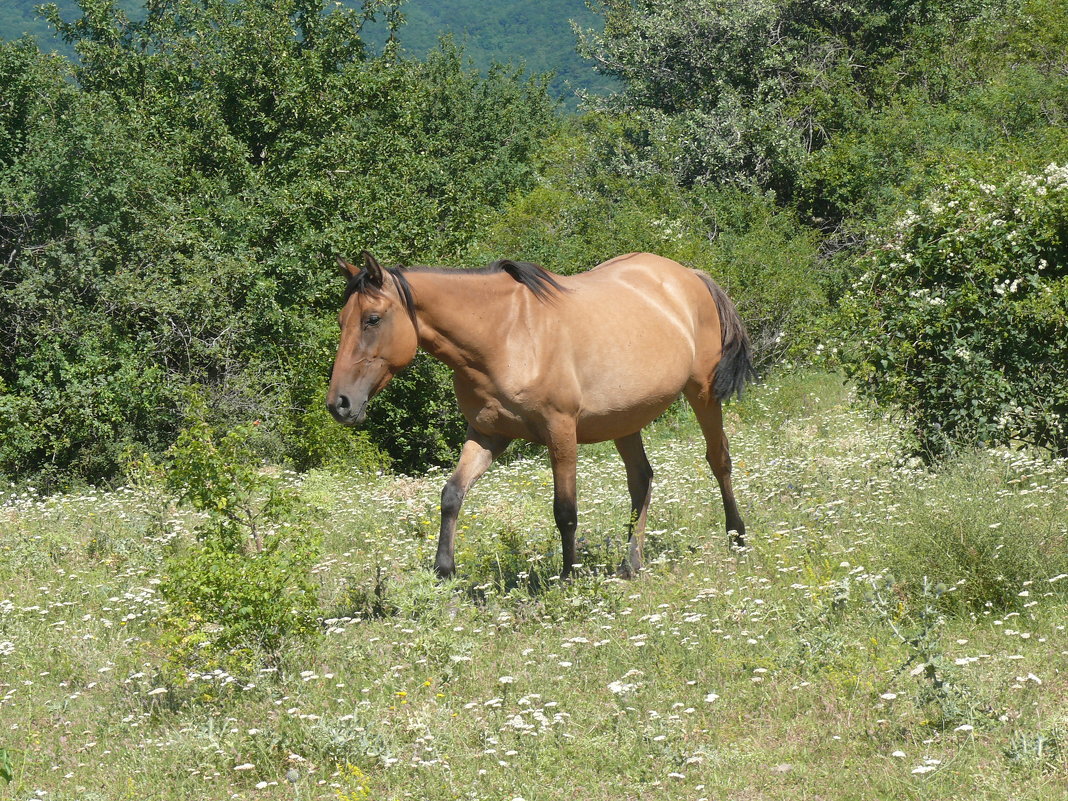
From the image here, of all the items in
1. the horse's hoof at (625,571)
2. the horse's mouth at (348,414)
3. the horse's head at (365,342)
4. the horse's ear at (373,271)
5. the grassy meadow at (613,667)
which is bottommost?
the horse's hoof at (625,571)

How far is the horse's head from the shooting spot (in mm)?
6730

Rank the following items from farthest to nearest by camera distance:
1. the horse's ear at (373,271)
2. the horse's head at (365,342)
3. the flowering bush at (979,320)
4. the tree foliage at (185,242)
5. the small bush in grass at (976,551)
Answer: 1. the tree foliage at (185,242)
2. the flowering bush at (979,320)
3. the horse's head at (365,342)
4. the horse's ear at (373,271)
5. the small bush in grass at (976,551)

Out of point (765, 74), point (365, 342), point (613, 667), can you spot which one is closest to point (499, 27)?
point (765, 74)

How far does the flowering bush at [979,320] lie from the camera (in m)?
9.17

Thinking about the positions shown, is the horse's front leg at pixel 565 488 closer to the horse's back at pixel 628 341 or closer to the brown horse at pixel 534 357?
the brown horse at pixel 534 357

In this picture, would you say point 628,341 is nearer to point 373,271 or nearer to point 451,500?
point 451,500

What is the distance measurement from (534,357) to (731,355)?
2157 mm

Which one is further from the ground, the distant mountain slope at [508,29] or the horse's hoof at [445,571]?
the distant mountain slope at [508,29]

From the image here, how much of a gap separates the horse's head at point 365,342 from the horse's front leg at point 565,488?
1.19 meters

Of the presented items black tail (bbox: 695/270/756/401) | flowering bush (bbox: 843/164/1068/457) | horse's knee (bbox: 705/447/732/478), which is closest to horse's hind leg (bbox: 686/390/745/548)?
horse's knee (bbox: 705/447/732/478)

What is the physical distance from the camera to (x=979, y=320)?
9383 millimetres

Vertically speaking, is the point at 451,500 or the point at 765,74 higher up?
the point at 765,74

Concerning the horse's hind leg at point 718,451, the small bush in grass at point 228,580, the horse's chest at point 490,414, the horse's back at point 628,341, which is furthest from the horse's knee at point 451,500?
the horse's hind leg at point 718,451

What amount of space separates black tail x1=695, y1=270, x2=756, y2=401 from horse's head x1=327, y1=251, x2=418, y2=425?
2909 millimetres
